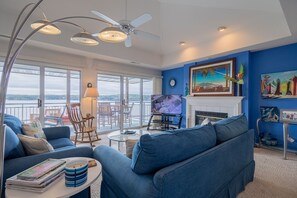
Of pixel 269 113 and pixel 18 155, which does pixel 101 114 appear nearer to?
pixel 18 155

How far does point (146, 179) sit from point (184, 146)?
0.37m

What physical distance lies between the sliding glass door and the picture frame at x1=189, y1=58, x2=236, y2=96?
1.95 m

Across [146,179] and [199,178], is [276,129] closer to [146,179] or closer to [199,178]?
[199,178]

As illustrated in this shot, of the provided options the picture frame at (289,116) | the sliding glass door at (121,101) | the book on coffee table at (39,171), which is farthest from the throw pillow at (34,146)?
the picture frame at (289,116)

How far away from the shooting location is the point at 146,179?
3.40 feet

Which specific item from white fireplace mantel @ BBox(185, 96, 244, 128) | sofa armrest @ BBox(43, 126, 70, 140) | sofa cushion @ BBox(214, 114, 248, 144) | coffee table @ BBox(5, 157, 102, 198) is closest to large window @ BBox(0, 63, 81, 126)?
sofa armrest @ BBox(43, 126, 70, 140)

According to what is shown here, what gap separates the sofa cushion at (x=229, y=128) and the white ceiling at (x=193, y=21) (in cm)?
158

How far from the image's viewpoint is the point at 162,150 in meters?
1.08

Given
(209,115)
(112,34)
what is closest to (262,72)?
(209,115)

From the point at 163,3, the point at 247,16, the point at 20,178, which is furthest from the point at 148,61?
the point at 20,178

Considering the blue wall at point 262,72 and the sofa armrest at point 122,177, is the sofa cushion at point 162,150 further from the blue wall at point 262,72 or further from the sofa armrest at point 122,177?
the blue wall at point 262,72

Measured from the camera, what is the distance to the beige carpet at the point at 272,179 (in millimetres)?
1900

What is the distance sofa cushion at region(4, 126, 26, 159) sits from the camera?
123 cm

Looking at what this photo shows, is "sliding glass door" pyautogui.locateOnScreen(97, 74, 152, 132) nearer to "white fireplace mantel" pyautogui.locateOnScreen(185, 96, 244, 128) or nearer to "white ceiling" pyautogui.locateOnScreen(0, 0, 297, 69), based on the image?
"white ceiling" pyautogui.locateOnScreen(0, 0, 297, 69)
